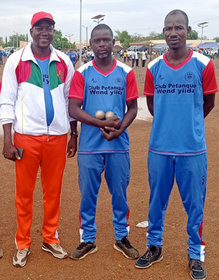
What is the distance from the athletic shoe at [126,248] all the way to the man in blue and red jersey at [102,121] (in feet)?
0.04

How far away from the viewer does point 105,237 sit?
15.4 ft

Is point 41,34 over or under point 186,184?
over

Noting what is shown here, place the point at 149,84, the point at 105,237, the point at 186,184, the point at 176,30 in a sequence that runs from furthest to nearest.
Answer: the point at 105,237 → the point at 149,84 → the point at 186,184 → the point at 176,30

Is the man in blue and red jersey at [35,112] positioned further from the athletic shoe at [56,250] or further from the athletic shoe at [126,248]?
the athletic shoe at [126,248]

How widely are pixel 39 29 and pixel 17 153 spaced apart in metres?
1.37

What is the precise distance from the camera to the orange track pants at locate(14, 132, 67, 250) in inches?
155

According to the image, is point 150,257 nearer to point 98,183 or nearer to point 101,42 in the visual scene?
point 98,183

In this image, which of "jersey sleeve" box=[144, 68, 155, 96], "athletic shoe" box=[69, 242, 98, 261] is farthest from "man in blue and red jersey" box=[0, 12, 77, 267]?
"jersey sleeve" box=[144, 68, 155, 96]

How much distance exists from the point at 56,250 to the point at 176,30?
2796mm

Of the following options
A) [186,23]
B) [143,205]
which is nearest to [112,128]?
[186,23]

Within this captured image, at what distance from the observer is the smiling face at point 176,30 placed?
3.63m

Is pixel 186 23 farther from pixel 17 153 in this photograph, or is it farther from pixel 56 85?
pixel 17 153

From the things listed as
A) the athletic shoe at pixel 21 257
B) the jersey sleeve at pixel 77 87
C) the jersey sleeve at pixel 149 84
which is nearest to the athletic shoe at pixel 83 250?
the athletic shoe at pixel 21 257

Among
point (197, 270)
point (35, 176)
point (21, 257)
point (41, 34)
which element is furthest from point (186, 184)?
point (41, 34)
